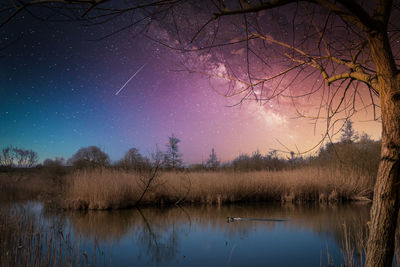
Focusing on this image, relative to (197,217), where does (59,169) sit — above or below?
above

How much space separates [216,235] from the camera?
238 inches

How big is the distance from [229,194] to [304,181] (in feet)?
11.2

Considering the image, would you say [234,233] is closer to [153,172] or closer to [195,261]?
[195,261]

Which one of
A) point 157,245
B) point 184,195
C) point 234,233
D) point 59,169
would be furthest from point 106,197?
point 59,169

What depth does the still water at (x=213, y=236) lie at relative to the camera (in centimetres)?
473

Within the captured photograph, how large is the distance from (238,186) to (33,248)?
8334 mm

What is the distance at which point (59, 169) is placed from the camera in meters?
17.2

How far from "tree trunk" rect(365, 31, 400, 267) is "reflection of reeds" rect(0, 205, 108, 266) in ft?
7.87

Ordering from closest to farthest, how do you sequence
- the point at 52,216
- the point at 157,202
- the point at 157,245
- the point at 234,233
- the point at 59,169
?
the point at 157,245 < the point at 234,233 < the point at 52,216 < the point at 157,202 < the point at 59,169

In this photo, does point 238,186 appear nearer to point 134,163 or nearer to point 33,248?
point 134,163

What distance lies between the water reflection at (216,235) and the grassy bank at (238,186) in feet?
4.46

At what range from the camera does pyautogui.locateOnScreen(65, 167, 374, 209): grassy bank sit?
33.9 feet

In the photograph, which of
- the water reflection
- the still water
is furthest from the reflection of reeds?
the water reflection

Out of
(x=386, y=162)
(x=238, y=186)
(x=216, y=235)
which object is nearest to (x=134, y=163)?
(x=238, y=186)
